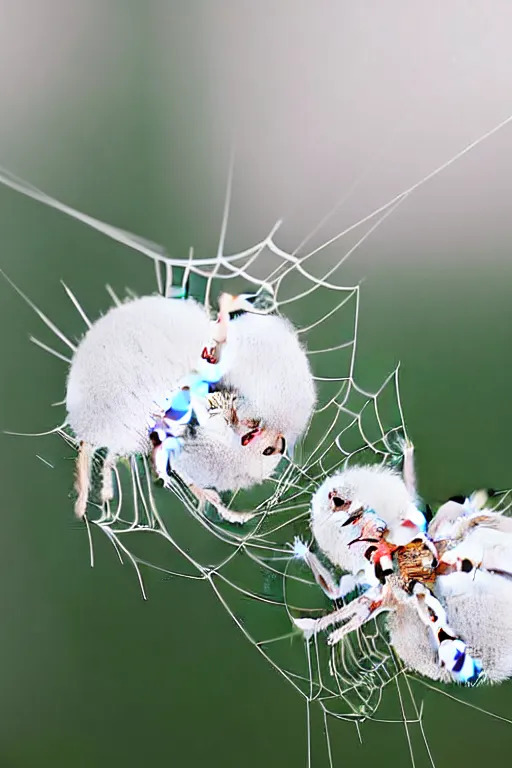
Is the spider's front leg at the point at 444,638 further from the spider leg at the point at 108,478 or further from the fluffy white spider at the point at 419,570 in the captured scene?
the spider leg at the point at 108,478

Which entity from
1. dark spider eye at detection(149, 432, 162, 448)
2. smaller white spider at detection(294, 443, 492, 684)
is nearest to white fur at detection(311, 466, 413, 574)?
smaller white spider at detection(294, 443, 492, 684)

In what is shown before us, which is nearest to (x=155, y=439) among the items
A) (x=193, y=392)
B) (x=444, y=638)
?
(x=193, y=392)

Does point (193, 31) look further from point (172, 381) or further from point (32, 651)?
point (32, 651)

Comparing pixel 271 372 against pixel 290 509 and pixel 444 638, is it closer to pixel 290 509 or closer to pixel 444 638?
pixel 290 509

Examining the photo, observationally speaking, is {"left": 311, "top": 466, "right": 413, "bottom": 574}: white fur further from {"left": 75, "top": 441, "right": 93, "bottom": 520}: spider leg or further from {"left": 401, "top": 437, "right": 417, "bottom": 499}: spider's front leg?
{"left": 75, "top": 441, "right": 93, "bottom": 520}: spider leg

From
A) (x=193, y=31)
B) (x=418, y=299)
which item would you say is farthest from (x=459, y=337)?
(x=193, y=31)

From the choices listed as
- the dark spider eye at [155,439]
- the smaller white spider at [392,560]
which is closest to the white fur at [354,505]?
the smaller white spider at [392,560]

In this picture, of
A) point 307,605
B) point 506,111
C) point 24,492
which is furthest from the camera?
point 24,492
